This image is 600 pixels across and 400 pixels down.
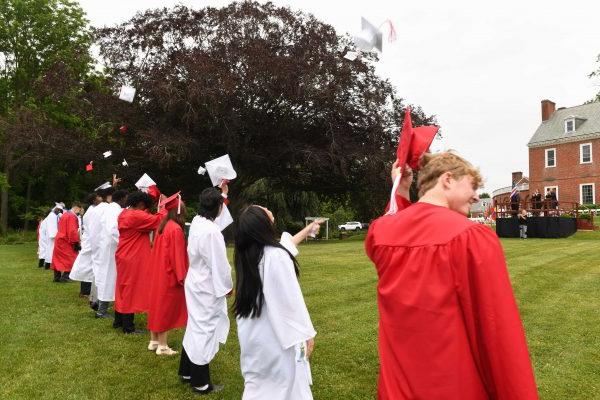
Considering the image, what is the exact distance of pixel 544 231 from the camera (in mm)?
22625

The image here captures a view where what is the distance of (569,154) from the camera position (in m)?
43.6

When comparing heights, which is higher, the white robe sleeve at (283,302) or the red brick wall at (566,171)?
the red brick wall at (566,171)

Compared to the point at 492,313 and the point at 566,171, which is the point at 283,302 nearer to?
the point at 492,313

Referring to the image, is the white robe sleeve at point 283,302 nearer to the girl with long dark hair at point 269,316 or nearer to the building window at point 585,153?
the girl with long dark hair at point 269,316

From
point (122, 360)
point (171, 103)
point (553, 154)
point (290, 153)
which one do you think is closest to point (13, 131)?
point (171, 103)

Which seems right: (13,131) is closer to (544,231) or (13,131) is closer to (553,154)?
(544,231)

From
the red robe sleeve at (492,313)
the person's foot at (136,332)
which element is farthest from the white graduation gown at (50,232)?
the red robe sleeve at (492,313)

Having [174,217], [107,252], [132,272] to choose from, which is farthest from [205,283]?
[107,252]

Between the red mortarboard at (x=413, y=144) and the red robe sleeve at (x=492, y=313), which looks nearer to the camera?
the red robe sleeve at (x=492, y=313)

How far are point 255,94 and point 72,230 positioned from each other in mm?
14065

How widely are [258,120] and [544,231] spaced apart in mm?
14620

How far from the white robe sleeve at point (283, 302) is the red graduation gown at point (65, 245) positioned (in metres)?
10.4

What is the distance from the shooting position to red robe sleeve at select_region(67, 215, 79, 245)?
41.2 ft

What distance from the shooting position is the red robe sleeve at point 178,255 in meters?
5.76
